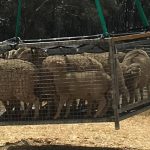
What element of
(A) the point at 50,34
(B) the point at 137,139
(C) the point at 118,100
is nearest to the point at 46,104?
(C) the point at 118,100

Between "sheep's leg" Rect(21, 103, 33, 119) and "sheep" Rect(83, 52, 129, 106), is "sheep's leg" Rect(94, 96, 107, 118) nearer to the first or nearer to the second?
"sheep" Rect(83, 52, 129, 106)

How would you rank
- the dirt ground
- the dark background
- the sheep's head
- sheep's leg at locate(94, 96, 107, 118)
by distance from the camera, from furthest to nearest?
the dark background
the dirt ground
the sheep's head
sheep's leg at locate(94, 96, 107, 118)

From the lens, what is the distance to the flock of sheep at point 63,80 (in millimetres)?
6926

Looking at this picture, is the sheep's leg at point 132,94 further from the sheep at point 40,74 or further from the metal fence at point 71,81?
the sheep at point 40,74

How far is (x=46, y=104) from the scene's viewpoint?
7.40 metres

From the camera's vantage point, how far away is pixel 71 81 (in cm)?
696

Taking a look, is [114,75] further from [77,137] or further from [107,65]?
[77,137]

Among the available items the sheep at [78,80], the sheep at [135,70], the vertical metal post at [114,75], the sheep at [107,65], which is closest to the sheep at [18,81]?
the sheep at [78,80]

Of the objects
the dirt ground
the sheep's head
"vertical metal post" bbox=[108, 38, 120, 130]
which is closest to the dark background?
the dirt ground

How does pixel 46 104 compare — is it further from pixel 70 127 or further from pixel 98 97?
pixel 70 127

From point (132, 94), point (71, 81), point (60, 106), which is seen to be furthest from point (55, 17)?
point (71, 81)

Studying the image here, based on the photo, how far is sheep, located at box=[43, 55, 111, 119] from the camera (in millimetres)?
6891

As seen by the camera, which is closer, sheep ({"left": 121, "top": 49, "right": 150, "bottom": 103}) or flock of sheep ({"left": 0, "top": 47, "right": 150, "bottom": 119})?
flock of sheep ({"left": 0, "top": 47, "right": 150, "bottom": 119})

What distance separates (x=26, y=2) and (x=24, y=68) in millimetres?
17250
